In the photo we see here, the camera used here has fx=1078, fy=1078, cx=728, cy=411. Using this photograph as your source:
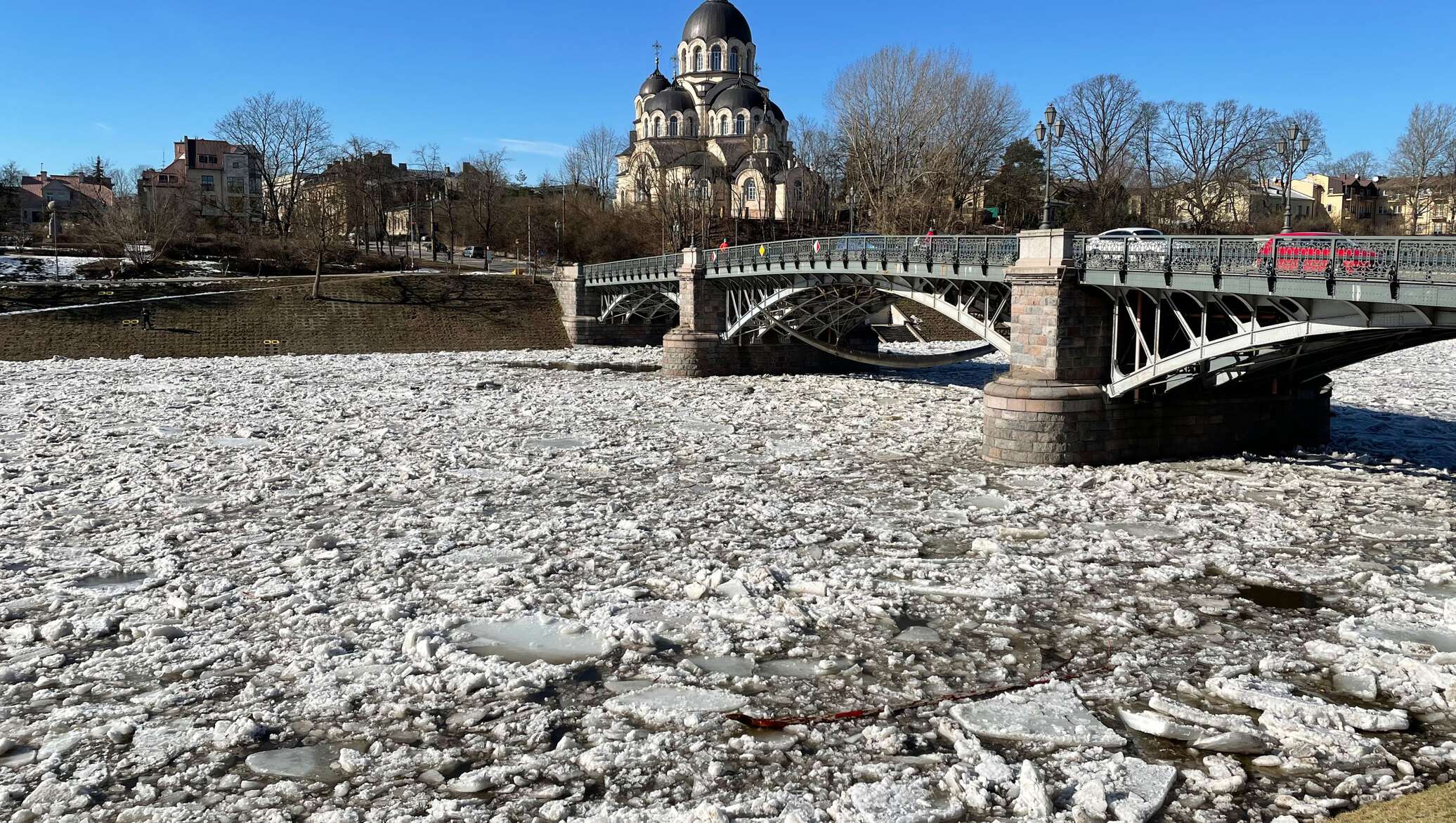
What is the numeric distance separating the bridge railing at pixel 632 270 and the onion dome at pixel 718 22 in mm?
45314

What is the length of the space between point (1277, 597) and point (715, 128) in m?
81.4

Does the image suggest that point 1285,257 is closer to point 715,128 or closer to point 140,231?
point 140,231

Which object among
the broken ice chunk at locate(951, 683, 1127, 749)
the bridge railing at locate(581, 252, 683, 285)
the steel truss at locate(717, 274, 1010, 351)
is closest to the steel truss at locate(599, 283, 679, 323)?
the bridge railing at locate(581, 252, 683, 285)

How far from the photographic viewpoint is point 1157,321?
58.4 ft

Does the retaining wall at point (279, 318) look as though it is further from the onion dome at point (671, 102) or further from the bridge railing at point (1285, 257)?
the onion dome at point (671, 102)

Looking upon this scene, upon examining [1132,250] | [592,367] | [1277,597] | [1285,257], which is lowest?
[1277,597]

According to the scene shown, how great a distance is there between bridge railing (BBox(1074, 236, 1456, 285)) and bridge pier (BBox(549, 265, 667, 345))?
110 feet

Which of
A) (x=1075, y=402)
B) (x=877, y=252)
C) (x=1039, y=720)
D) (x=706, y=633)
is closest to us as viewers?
(x=1039, y=720)

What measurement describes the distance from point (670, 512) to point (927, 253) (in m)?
11.6

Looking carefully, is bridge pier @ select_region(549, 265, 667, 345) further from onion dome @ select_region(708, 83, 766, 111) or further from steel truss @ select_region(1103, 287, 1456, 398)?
onion dome @ select_region(708, 83, 766, 111)

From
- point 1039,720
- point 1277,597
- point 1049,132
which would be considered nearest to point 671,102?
point 1049,132

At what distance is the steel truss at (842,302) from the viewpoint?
23141 millimetres

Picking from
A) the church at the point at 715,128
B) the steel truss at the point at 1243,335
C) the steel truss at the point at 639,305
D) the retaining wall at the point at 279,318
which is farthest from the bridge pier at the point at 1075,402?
the church at the point at 715,128

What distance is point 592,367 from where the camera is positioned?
1564 inches
